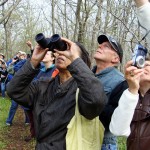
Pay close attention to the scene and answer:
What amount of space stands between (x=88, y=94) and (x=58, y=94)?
15.2 inches

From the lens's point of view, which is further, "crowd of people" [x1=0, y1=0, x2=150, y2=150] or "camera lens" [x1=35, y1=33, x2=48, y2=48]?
"camera lens" [x1=35, y1=33, x2=48, y2=48]

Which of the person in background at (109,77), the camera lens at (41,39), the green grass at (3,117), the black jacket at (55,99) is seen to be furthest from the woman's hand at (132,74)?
the green grass at (3,117)

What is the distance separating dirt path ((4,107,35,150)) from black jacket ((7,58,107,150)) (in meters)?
3.87

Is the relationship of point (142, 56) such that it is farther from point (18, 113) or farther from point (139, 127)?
point (18, 113)

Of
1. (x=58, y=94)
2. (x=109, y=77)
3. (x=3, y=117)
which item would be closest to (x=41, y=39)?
(x=58, y=94)

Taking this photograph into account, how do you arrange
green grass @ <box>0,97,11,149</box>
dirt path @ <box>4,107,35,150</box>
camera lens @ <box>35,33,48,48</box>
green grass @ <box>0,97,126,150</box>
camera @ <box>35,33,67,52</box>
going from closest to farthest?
camera @ <box>35,33,67,52</box>, camera lens @ <box>35,33,48,48</box>, green grass @ <box>0,97,126,150</box>, dirt path @ <box>4,107,35,150</box>, green grass @ <box>0,97,11,149</box>

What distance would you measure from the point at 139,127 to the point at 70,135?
49cm

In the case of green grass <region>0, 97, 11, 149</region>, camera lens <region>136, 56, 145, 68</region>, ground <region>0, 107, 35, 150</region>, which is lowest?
ground <region>0, 107, 35, 150</region>

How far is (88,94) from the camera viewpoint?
213 cm

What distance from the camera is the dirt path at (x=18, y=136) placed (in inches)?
251

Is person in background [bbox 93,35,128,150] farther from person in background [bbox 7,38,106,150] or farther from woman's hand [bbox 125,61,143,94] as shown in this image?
woman's hand [bbox 125,61,143,94]

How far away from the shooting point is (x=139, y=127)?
7.12ft

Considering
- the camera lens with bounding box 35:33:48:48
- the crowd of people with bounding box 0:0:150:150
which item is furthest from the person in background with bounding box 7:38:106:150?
the camera lens with bounding box 35:33:48:48

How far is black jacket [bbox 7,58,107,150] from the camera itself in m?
2.14
